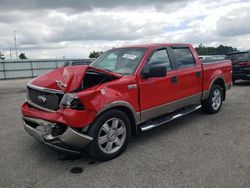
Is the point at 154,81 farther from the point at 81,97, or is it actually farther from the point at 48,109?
the point at 48,109

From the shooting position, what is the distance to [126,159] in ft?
12.4

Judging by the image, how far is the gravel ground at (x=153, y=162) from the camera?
3.12m

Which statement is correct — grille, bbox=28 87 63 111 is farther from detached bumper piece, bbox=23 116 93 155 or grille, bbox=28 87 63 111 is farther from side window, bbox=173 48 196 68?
side window, bbox=173 48 196 68

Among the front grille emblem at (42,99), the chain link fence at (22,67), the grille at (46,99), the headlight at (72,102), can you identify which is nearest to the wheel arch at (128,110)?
the headlight at (72,102)

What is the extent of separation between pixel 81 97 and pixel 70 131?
1.61ft

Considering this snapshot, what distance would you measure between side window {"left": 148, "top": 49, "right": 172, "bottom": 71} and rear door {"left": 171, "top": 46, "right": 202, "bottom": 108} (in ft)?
0.89

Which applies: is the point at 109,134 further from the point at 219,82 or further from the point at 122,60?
the point at 219,82

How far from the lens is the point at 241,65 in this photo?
11.6 meters

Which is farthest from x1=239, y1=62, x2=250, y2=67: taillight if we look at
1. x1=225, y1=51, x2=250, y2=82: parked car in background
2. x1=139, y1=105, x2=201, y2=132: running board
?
x1=139, y1=105, x2=201, y2=132: running board

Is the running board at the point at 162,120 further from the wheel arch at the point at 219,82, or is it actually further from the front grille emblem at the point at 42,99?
the front grille emblem at the point at 42,99

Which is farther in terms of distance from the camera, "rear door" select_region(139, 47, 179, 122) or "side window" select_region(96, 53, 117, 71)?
"side window" select_region(96, 53, 117, 71)

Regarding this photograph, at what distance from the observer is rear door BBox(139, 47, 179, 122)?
4.26m

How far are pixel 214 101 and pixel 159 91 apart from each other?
8.36 ft

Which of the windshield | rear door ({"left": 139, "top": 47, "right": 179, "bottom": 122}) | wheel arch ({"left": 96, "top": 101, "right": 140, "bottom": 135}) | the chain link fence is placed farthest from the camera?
the chain link fence
